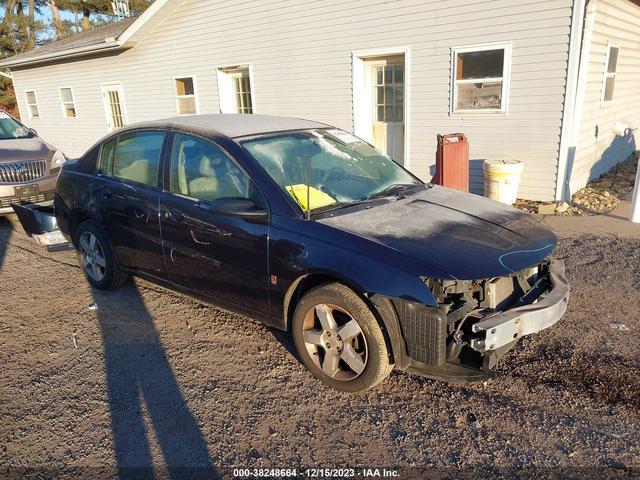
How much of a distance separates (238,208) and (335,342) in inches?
41.9

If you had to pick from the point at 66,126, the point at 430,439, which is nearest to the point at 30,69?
the point at 66,126

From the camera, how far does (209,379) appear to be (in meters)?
3.37

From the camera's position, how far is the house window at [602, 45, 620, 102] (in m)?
8.55

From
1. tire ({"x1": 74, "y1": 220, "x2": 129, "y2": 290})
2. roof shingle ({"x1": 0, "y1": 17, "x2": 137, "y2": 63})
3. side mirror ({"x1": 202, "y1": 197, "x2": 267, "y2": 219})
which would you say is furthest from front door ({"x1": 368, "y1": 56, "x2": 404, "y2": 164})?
roof shingle ({"x1": 0, "y1": 17, "x2": 137, "y2": 63})

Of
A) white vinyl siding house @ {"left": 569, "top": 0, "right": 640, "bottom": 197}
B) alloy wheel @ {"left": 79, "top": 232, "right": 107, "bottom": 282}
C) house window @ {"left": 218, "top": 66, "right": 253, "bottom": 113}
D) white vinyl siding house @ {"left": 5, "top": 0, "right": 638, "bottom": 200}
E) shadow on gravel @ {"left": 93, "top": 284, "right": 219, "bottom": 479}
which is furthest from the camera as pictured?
house window @ {"left": 218, "top": 66, "right": 253, "bottom": 113}

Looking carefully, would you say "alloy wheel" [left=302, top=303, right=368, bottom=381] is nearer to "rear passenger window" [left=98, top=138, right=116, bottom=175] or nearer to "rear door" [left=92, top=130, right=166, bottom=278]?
"rear door" [left=92, top=130, right=166, bottom=278]

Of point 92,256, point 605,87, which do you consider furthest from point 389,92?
point 92,256

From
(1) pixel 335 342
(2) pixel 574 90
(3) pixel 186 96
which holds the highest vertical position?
(3) pixel 186 96

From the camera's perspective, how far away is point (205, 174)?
3730 millimetres

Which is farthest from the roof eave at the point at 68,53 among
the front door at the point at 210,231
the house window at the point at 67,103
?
the front door at the point at 210,231

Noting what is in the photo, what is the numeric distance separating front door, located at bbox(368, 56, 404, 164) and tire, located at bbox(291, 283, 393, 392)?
6.47m

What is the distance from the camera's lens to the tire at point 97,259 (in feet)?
15.3

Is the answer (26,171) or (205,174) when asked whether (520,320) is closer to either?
(205,174)

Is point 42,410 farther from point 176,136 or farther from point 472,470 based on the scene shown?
point 472,470
